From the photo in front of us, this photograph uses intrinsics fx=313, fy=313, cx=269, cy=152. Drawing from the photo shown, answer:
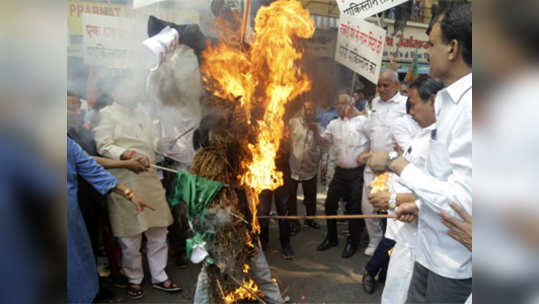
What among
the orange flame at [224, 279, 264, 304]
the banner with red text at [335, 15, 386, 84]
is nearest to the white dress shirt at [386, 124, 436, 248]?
the banner with red text at [335, 15, 386, 84]

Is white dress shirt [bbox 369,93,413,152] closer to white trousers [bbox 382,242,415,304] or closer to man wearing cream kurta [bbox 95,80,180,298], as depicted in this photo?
white trousers [bbox 382,242,415,304]

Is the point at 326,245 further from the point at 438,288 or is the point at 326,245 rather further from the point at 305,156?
the point at 438,288

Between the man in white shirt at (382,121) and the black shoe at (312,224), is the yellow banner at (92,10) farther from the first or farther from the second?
the black shoe at (312,224)

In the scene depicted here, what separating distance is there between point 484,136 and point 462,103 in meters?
0.59

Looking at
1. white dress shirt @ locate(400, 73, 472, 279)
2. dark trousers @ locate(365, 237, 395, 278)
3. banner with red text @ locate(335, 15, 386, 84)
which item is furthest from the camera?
dark trousers @ locate(365, 237, 395, 278)

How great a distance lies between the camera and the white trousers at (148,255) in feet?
11.1

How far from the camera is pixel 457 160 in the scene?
178 centimetres

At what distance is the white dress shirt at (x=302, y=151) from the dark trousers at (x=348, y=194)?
0.33 m

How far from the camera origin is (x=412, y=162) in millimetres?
2463

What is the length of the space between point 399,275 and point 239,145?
1778 millimetres

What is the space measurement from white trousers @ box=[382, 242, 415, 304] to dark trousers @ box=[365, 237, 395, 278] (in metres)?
0.51

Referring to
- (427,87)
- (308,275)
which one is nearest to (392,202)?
(427,87)

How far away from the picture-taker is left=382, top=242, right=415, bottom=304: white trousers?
2607 mm

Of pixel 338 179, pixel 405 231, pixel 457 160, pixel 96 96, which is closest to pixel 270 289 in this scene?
pixel 405 231
